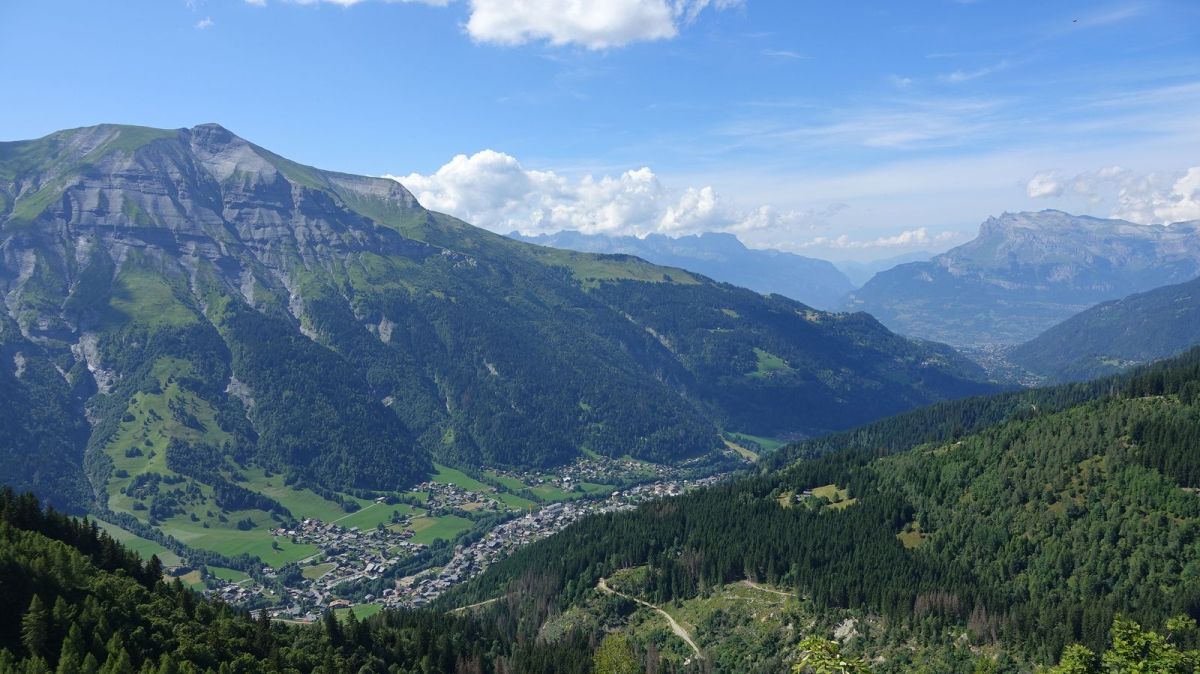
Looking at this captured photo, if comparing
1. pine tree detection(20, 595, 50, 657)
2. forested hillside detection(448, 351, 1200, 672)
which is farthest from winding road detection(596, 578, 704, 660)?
pine tree detection(20, 595, 50, 657)

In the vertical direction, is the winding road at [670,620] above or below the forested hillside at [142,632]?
below

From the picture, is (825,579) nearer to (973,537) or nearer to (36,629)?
(973,537)

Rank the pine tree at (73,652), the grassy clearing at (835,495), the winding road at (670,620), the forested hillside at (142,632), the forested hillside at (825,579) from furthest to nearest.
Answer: the grassy clearing at (835,495), the winding road at (670,620), the forested hillside at (825,579), the forested hillside at (142,632), the pine tree at (73,652)

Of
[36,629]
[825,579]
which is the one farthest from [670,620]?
[36,629]

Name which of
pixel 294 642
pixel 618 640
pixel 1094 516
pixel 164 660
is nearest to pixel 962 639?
pixel 1094 516

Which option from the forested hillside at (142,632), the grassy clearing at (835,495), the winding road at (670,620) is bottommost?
the winding road at (670,620)

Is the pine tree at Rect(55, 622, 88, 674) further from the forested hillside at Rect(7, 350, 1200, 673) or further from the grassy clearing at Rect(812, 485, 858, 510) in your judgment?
the grassy clearing at Rect(812, 485, 858, 510)

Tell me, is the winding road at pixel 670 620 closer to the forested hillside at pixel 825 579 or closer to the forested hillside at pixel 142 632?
the forested hillside at pixel 825 579

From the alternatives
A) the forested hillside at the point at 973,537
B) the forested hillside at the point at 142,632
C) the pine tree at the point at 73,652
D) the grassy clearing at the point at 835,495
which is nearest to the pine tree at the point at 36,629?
the forested hillside at the point at 142,632
